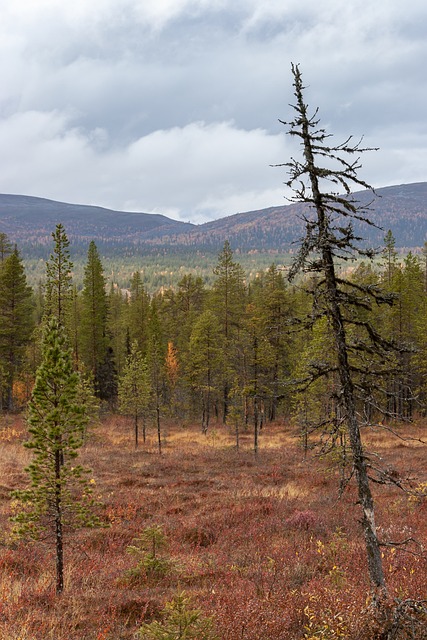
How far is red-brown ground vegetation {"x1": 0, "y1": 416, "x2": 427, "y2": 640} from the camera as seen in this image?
7512 mm

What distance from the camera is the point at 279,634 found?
6.94 meters

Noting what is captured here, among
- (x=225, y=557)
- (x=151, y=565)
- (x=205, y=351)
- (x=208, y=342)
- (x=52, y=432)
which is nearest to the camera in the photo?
(x=52, y=432)

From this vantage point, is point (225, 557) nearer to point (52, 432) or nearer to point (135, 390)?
point (52, 432)

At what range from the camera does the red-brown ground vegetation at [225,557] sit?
7.51 meters

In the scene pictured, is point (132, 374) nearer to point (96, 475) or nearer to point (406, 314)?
point (96, 475)

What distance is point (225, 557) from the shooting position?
41.1ft

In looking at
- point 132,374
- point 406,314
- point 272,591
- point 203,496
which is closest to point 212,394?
point 132,374

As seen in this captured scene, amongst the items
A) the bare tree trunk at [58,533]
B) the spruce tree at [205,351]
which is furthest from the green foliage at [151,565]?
the spruce tree at [205,351]

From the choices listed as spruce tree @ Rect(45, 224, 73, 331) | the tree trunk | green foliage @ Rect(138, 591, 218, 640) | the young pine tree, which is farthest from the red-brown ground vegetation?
spruce tree @ Rect(45, 224, 73, 331)

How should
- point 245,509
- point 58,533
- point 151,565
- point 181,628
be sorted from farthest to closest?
point 245,509
point 151,565
point 58,533
point 181,628

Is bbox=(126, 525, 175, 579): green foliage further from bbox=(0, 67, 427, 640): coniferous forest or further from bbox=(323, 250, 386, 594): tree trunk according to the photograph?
bbox=(323, 250, 386, 594): tree trunk

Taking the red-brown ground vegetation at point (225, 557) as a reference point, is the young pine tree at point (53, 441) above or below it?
above

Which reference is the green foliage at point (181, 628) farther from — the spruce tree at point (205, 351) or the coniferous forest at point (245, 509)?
the spruce tree at point (205, 351)

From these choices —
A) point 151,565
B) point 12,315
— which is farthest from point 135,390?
point 151,565
